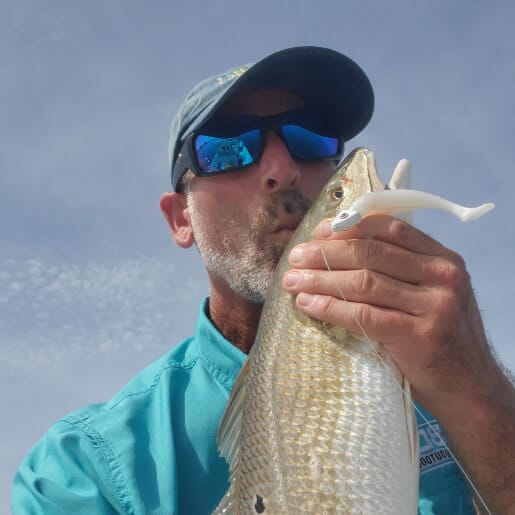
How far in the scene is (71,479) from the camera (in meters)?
3.48

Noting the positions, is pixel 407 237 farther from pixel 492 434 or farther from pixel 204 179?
pixel 204 179

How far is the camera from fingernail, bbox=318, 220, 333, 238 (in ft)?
8.29

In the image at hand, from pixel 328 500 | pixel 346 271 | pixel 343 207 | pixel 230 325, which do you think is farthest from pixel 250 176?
pixel 328 500

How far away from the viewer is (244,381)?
2.69 meters

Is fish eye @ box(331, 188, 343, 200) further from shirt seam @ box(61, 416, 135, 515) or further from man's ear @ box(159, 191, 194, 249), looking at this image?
man's ear @ box(159, 191, 194, 249)

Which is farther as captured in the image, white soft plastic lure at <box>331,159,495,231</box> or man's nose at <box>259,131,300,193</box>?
man's nose at <box>259,131,300,193</box>

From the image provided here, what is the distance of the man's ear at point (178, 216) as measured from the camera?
497 cm

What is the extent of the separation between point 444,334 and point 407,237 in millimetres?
420

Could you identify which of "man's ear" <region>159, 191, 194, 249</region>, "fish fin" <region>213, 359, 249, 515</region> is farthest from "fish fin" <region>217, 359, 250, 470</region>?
"man's ear" <region>159, 191, 194, 249</region>

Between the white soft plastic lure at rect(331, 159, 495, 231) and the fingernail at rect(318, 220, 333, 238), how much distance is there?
104 millimetres

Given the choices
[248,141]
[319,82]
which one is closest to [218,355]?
[248,141]

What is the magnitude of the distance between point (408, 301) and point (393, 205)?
1.29 ft

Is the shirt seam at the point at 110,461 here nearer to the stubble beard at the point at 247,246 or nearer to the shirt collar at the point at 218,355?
the shirt collar at the point at 218,355

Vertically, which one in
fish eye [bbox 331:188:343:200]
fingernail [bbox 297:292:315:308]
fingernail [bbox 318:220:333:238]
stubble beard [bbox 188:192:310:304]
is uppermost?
stubble beard [bbox 188:192:310:304]
